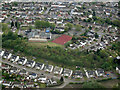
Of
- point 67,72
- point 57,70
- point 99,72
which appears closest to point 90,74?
point 99,72

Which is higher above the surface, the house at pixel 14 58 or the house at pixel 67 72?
the house at pixel 14 58

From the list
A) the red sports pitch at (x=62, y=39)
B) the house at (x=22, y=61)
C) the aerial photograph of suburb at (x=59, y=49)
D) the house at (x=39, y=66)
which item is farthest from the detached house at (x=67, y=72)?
the red sports pitch at (x=62, y=39)

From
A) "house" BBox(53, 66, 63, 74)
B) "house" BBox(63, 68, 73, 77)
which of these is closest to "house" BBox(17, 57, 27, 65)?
"house" BBox(53, 66, 63, 74)

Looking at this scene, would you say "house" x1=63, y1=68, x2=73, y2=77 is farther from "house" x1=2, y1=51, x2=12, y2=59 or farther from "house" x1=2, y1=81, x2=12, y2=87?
"house" x1=2, y1=51, x2=12, y2=59

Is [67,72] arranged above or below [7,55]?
below

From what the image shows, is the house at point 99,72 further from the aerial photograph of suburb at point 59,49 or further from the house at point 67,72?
the house at point 67,72

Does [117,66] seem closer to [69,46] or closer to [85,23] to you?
[69,46]

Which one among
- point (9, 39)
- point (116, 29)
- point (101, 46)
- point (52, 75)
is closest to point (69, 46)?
point (101, 46)

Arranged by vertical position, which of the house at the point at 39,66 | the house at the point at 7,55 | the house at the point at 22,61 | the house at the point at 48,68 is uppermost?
the house at the point at 7,55

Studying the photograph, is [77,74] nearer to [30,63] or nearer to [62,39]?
[30,63]
